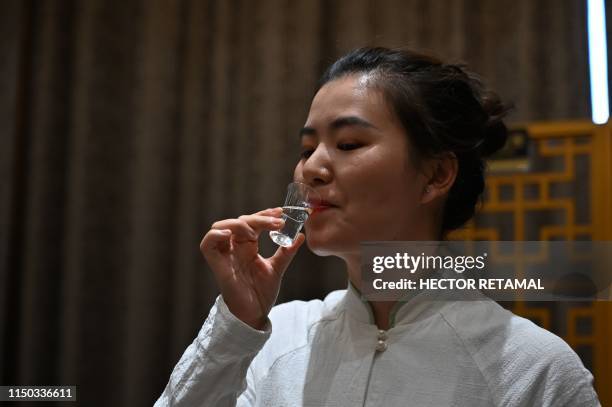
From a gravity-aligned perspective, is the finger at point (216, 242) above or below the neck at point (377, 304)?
above

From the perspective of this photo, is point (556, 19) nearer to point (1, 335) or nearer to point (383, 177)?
point (383, 177)

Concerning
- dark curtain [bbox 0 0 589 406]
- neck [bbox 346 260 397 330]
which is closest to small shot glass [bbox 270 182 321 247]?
neck [bbox 346 260 397 330]

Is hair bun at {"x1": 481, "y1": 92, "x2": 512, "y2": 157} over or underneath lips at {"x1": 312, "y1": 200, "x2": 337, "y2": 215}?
over

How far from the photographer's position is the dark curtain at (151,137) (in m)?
1.60

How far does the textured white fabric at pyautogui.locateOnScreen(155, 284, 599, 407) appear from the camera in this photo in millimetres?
740

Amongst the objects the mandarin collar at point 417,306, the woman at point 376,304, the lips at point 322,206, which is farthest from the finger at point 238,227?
the mandarin collar at point 417,306

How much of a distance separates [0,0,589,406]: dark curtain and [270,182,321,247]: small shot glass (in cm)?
73

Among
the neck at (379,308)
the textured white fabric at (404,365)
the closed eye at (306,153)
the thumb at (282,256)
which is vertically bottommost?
the textured white fabric at (404,365)

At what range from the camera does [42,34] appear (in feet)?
5.94

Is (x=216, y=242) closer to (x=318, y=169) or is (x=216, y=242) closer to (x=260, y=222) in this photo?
(x=260, y=222)

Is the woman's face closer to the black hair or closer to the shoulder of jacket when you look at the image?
the black hair

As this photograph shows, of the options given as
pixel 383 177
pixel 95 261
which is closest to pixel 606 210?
pixel 383 177

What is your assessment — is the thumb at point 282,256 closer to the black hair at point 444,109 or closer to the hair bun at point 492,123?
the black hair at point 444,109

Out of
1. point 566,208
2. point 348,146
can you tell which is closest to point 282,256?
point 348,146
